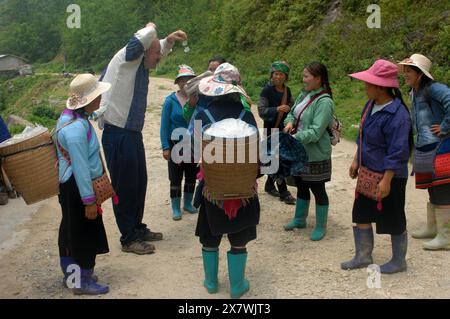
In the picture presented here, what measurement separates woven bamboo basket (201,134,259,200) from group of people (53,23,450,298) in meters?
0.14

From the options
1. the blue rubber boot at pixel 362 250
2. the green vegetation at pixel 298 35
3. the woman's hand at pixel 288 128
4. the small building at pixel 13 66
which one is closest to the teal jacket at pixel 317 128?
the woman's hand at pixel 288 128

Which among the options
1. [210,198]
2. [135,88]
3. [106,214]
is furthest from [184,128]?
[210,198]

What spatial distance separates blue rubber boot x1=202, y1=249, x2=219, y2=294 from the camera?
4012 mm

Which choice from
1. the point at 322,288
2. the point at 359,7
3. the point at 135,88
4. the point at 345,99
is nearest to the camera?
the point at 322,288

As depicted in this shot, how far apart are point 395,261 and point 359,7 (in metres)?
15.1

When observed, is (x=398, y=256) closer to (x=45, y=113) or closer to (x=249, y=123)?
(x=249, y=123)

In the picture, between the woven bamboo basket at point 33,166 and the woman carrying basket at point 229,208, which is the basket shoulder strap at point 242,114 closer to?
the woman carrying basket at point 229,208

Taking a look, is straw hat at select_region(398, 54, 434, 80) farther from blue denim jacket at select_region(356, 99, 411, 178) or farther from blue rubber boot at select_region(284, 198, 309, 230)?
blue rubber boot at select_region(284, 198, 309, 230)

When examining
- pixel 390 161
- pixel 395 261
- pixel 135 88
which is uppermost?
pixel 135 88

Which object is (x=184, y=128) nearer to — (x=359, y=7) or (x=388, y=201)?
(x=388, y=201)

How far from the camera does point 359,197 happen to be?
425 cm

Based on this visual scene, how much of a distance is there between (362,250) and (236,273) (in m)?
1.20

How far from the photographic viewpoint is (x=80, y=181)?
3.81 m

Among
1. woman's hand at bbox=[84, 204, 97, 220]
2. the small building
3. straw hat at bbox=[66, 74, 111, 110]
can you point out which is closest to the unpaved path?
woman's hand at bbox=[84, 204, 97, 220]
